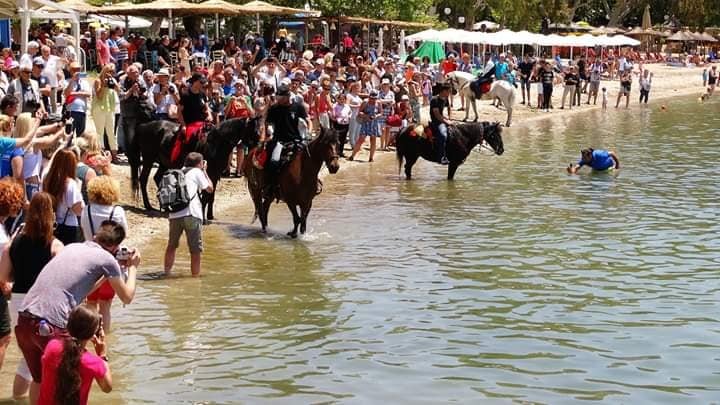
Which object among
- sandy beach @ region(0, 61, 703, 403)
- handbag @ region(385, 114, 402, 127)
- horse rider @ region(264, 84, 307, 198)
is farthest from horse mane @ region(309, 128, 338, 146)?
handbag @ region(385, 114, 402, 127)

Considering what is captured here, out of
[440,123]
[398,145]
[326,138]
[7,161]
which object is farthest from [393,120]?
[7,161]

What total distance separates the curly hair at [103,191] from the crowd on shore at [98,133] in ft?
0.05

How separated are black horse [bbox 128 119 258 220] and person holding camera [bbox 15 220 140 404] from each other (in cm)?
911

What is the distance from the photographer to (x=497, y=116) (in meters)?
39.6

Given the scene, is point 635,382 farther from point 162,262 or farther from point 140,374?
point 162,262

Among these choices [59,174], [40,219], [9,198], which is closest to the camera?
[40,219]

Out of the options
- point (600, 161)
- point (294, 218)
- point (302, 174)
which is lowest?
point (600, 161)

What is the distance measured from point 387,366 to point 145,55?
2160cm

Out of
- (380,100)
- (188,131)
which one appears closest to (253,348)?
(188,131)

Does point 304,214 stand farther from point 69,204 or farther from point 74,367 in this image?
point 74,367

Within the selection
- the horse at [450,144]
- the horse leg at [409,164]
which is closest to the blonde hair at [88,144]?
the horse at [450,144]

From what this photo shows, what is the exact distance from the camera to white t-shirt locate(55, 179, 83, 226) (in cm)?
961

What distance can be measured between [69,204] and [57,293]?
6.37ft

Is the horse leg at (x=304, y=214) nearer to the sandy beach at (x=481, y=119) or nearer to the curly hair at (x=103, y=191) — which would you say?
the sandy beach at (x=481, y=119)
